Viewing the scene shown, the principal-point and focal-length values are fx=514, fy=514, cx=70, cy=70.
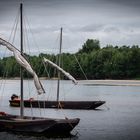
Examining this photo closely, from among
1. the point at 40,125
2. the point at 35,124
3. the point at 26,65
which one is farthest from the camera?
the point at 26,65

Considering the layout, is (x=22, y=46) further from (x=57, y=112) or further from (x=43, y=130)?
(x=57, y=112)

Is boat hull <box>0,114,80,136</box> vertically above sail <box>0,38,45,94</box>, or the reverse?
sail <box>0,38,45,94</box>

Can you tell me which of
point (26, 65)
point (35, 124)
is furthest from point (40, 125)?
point (26, 65)

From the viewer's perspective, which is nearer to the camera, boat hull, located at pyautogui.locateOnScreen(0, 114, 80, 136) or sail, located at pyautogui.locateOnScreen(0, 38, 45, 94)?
boat hull, located at pyautogui.locateOnScreen(0, 114, 80, 136)

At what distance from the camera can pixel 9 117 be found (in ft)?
162

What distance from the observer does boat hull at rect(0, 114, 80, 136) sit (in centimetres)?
4600

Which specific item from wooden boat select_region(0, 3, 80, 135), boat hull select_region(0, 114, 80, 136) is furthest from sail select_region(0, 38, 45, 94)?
boat hull select_region(0, 114, 80, 136)

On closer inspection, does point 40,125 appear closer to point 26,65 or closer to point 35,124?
point 35,124

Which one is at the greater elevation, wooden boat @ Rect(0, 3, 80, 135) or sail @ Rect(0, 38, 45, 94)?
sail @ Rect(0, 38, 45, 94)

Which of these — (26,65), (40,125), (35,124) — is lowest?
(40,125)

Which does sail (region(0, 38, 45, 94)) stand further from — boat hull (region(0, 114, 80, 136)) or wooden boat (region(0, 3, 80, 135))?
boat hull (region(0, 114, 80, 136))

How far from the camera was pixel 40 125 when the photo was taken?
46469mm

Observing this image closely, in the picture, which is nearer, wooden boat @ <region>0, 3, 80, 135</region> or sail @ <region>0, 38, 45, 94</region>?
wooden boat @ <region>0, 3, 80, 135</region>

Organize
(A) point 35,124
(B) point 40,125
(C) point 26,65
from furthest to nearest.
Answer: (C) point 26,65 < (B) point 40,125 < (A) point 35,124
